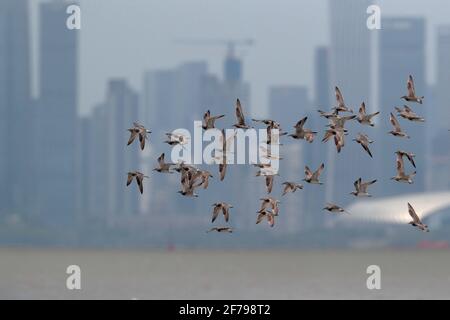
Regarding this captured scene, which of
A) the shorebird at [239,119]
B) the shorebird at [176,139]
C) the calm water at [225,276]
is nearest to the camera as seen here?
the shorebird at [239,119]

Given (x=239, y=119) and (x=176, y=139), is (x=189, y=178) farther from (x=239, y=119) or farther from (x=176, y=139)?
(x=239, y=119)

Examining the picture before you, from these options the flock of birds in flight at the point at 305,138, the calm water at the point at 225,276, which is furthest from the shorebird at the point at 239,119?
the calm water at the point at 225,276

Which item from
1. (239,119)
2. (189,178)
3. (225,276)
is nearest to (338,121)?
(239,119)

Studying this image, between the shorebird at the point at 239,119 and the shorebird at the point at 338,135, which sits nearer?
the shorebird at the point at 239,119

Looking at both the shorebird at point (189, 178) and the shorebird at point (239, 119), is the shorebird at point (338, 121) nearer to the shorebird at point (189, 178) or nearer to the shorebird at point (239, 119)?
the shorebird at point (239, 119)

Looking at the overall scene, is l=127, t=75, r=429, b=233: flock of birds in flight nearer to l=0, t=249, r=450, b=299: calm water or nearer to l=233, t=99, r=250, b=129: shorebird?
l=233, t=99, r=250, b=129: shorebird

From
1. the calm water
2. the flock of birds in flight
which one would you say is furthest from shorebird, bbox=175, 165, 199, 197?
the calm water

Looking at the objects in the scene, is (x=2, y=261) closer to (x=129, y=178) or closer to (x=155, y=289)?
(x=155, y=289)
